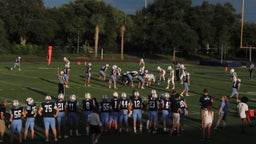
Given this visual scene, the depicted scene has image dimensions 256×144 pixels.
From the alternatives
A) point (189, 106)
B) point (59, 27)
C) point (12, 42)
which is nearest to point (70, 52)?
point (59, 27)

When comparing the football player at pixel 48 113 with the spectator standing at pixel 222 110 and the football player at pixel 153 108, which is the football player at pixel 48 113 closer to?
the football player at pixel 153 108

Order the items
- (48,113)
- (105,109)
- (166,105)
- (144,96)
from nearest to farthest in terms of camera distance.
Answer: (48,113)
(105,109)
(166,105)
(144,96)

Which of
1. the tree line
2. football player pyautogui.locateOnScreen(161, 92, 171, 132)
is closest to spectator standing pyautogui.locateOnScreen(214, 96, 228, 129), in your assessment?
football player pyautogui.locateOnScreen(161, 92, 171, 132)

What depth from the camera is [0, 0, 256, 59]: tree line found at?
88.6m

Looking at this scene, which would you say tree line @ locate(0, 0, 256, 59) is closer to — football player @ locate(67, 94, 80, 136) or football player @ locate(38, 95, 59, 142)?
football player @ locate(67, 94, 80, 136)

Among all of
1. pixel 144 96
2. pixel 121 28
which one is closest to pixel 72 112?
pixel 144 96

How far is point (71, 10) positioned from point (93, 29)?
6747 millimetres

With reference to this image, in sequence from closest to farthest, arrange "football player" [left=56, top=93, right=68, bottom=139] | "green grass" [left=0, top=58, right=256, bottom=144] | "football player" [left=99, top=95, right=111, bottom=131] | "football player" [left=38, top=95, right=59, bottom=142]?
"football player" [left=38, top=95, right=59, bottom=142] < "football player" [left=56, top=93, right=68, bottom=139] < "green grass" [left=0, top=58, right=256, bottom=144] < "football player" [left=99, top=95, right=111, bottom=131]

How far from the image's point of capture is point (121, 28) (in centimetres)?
9388

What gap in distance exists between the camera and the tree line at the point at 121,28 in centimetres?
8856

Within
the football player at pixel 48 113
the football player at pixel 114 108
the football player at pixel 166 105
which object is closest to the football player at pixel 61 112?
the football player at pixel 48 113

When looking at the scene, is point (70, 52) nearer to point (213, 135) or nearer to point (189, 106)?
point (189, 106)

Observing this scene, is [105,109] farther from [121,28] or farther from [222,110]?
[121,28]

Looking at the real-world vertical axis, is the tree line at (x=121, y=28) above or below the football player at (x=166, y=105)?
above
